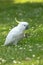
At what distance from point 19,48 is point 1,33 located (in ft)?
12.6

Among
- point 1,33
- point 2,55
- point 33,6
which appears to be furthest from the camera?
point 33,6

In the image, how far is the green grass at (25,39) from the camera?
10.4 meters

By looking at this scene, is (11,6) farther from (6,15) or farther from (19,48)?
(19,48)

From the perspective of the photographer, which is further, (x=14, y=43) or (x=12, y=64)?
(x=14, y=43)

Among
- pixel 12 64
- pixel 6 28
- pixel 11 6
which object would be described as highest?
pixel 11 6

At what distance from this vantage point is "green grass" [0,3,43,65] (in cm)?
1035

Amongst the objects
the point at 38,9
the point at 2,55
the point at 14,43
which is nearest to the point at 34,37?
the point at 14,43

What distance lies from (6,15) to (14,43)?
891 cm

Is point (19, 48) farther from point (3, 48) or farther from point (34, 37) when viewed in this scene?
point (34, 37)

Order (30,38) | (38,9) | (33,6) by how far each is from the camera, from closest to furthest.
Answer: (30,38), (38,9), (33,6)

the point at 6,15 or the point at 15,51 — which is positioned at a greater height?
the point at 6,15

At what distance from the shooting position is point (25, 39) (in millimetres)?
13328

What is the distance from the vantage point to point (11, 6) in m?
23.6

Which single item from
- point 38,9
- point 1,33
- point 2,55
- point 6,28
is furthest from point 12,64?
point 38,9
